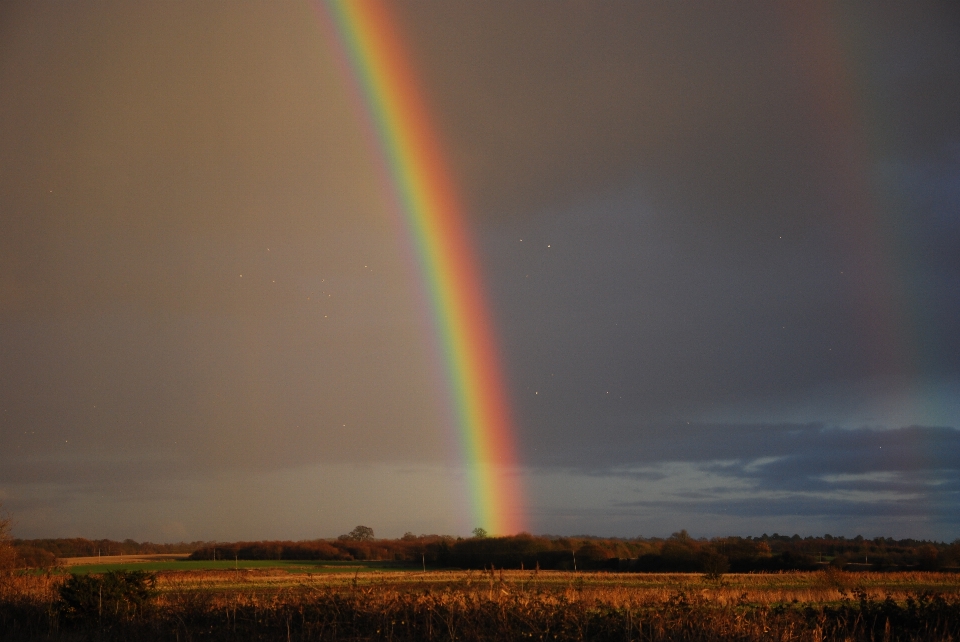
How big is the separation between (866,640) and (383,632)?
9.41m

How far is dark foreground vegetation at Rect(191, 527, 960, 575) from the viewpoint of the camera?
95688 mm

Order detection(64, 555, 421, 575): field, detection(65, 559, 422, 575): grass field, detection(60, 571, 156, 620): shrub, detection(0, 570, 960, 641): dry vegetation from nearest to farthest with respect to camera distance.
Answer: detection(0, 570, 960, 641): dry vegetation, detection(60, 571, 156, 620): shrub, detection(65, 559, 422, 575): grass field, detection(64, 555, 421, 575): field

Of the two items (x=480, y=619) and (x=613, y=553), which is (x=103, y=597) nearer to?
(x=480, y=619)

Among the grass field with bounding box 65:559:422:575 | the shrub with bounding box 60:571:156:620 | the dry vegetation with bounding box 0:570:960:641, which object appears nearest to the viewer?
the dry vegetation with bounding box 0:570:960:641

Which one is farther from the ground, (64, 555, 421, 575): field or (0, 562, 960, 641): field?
(0, 562, 960, 641): field

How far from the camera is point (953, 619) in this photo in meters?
17.7

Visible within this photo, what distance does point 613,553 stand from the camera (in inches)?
4761

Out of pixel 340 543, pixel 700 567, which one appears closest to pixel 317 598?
pixel 700 567

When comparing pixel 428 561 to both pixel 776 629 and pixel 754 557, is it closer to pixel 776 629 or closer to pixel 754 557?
pixel 754 557

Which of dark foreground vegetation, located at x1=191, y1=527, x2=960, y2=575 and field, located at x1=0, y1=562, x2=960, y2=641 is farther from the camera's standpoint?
dark foreground vegetation, located at x1=191, y1=527, x2=960, y2=575

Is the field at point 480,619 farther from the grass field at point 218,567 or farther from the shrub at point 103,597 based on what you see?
the grass field at point 218,567

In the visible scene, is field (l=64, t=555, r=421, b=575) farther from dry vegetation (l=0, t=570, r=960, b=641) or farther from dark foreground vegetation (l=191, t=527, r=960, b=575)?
dry vegetation (l=0, t=570, r=960, b=641)

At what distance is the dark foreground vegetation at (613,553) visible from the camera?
95.7 metres

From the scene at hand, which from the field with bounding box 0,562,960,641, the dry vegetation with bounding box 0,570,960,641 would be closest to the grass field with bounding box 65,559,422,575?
the dry vegetation with bounding box 0,570,960,641
